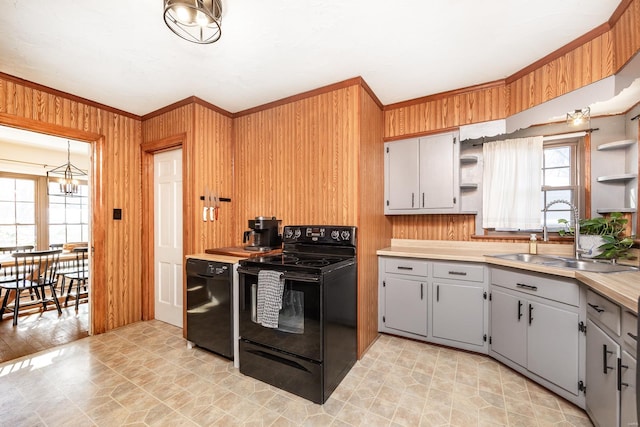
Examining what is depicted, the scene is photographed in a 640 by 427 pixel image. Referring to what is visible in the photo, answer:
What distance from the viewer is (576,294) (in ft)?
5.67

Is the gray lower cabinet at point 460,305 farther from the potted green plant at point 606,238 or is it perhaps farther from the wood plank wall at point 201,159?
the wood plank wall at point 201,159

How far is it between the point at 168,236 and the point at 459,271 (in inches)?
133

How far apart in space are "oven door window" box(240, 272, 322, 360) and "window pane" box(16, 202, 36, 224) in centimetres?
568

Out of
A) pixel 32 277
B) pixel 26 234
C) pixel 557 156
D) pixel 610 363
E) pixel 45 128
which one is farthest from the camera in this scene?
pixel 26 234

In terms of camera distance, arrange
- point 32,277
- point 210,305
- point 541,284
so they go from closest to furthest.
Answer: point 541,284 < point 210,305 < point 32,277

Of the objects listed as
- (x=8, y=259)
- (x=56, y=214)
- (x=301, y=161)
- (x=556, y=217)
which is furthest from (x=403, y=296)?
(x=56, y=214)

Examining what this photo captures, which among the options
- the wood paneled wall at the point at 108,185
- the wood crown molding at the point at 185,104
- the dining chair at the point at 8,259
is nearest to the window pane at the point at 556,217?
the wood crown molding at the point at 185,104

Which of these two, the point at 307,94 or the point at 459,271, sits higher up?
the point at 307,94

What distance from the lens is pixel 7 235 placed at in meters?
4.70

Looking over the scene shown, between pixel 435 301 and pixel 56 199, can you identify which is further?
pixel 56 199

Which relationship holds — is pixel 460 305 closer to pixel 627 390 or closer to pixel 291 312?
pixel 627 390

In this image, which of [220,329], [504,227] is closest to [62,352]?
[220,329]

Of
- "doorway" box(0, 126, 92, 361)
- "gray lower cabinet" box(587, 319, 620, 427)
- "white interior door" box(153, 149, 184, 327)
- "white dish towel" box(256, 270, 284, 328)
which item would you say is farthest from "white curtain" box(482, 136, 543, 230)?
"doorway" box(0, 126, 92, 361)

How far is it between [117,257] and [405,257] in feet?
11.3
